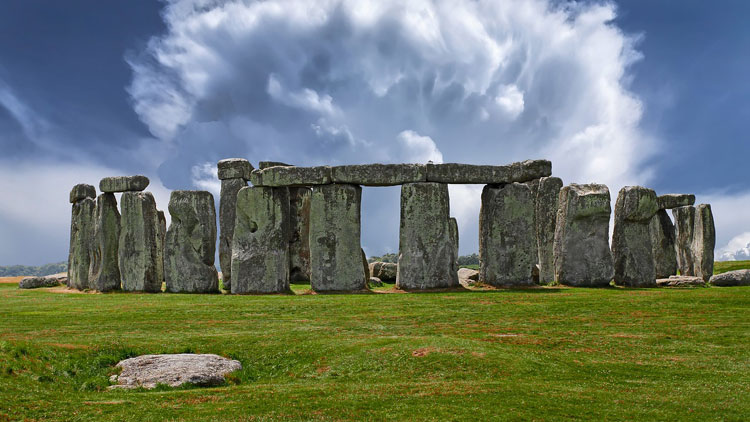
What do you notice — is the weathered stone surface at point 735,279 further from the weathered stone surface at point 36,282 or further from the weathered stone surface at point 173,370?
the weathered stone surface at point 36,282

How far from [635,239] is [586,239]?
244 centimetres

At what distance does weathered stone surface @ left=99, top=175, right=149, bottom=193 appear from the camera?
28.2 m

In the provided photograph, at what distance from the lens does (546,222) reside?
29031 mm

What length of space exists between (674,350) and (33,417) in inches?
507

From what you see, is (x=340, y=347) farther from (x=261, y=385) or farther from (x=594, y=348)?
(x=594, y=348)

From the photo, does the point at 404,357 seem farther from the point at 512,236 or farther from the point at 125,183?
the point at 125,183

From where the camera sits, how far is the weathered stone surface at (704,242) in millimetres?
33812

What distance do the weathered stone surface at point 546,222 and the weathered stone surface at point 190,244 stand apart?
48.3ft

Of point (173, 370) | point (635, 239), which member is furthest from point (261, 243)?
point (635, 239)

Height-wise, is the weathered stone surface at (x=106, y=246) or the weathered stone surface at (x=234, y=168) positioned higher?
the weathered stone surface at (x=234, y=168)

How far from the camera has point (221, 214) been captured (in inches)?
1236

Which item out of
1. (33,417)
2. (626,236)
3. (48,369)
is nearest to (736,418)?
(33,417)

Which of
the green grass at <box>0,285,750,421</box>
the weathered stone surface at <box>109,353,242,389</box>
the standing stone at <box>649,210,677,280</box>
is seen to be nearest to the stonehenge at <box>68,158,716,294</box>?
the green grass at <box>0,285,750,421</box>

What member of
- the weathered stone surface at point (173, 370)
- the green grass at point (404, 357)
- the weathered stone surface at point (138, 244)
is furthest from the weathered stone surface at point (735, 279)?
the weathered stone surface at point (138, 244)
